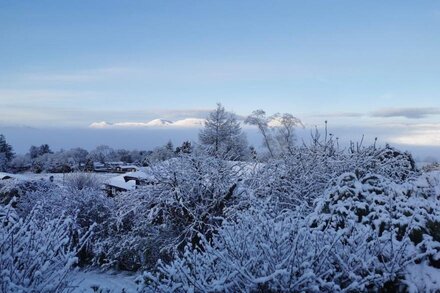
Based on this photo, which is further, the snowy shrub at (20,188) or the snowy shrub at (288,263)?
the snowy shrub at (20,188)

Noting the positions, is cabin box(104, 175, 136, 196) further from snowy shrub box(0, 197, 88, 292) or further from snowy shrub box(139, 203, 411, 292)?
snowy shrub box(139, 203, 411, 292)

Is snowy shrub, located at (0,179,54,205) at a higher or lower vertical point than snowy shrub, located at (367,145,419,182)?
lower

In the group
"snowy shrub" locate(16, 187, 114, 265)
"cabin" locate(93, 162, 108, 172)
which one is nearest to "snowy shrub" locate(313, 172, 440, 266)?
"snowy shrub" locate(16, 187, 114, 265)

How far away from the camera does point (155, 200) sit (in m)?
12.4

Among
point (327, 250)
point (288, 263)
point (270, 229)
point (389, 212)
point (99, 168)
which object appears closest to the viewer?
point (288, 263)

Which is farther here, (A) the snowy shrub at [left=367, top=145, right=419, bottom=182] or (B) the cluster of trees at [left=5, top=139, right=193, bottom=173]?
(B) the cluster of trees at [left=5, top=139, right=193, bottom=173]

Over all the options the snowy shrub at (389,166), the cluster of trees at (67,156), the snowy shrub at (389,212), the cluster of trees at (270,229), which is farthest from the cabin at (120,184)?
the cluster of trees at (67,156)

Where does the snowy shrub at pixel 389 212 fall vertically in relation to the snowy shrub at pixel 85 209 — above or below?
above

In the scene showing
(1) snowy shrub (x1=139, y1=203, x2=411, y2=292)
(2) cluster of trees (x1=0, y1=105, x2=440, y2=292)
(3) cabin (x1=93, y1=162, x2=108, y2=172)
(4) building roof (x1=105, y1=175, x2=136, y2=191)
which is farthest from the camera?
(3) cabin (x1=93, y1=162, x2=108, y2=172)

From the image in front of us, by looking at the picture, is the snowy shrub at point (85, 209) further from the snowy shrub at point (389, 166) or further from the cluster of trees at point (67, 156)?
the cluster of trees at point (67, 156)

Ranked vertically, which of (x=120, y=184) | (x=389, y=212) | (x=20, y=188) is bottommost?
(x=120, y=184)

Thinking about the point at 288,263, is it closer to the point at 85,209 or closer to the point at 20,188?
the point at 85,209

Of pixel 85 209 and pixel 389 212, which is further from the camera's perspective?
pixel 85 209

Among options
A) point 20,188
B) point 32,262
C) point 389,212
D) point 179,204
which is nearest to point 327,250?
point 389,212
